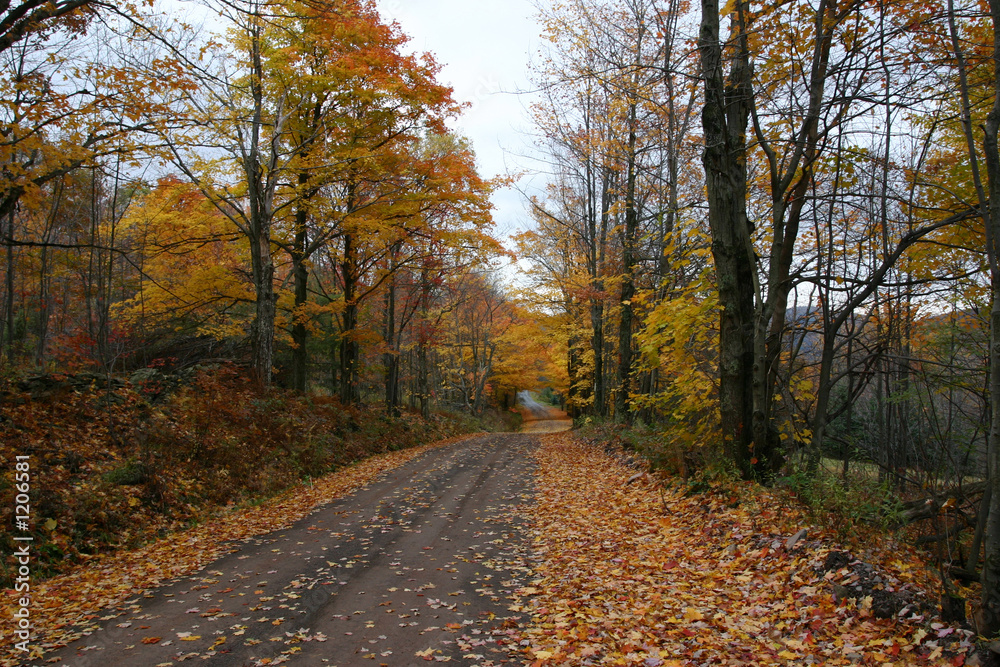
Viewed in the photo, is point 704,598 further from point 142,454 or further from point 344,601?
point 142,454

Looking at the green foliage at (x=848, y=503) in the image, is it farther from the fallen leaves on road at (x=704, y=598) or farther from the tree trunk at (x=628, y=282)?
the tree trunk at (x=628, y=282)

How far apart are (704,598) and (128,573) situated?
613 cm

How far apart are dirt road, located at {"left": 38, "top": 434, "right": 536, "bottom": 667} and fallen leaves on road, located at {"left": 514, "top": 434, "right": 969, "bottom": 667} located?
47 centimetres

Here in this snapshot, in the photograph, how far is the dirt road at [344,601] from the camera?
13.1 ft

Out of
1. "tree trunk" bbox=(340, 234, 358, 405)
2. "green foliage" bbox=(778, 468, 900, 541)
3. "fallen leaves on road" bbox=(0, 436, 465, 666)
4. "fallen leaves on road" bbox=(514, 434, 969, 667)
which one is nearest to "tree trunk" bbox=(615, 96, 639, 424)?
"tree trunk" bbox=(340, 234, 358, 405)

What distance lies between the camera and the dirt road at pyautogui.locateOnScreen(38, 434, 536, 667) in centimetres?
400

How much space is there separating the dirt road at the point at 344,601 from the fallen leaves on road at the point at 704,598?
475 millimetres

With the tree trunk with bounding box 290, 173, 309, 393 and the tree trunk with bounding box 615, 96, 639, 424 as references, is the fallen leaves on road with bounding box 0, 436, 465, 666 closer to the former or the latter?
the tree trunk with bounding box 290, 173, 309, 393

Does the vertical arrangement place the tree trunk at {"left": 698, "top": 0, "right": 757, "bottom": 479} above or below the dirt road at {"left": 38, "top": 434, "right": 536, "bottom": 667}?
above

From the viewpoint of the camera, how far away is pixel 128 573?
19.0 feet

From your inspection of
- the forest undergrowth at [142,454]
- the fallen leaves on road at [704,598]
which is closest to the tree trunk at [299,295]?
the forest undergrowth at [142,454]

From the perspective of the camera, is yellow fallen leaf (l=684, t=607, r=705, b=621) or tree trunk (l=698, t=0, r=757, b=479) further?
tree trunk (l=698, t=0, r=757, b=479)

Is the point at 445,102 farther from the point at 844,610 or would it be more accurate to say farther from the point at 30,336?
the point at 30,336

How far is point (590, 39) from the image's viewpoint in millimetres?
14195
